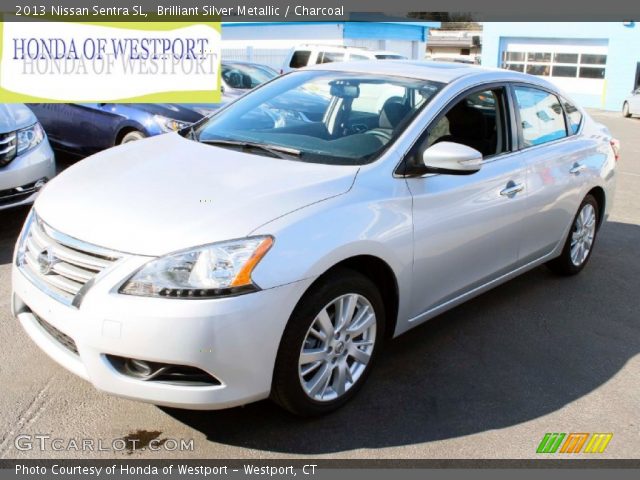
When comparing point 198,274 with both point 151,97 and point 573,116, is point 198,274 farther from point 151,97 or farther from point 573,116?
point 151,97

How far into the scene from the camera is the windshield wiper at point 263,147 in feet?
11.9

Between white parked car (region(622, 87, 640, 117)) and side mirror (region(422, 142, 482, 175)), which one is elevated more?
side mirror (region(422, 142, 482, 175))

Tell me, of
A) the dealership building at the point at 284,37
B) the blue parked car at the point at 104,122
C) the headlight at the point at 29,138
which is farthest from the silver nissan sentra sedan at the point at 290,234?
the dealership building at the point at 284,37

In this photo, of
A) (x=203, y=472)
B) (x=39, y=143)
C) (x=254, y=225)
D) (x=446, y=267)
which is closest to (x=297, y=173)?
(x=254, y=225)

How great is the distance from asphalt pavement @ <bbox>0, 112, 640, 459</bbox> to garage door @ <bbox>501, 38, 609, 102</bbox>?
2810 cm

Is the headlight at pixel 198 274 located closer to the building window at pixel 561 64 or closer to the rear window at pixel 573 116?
the rear window at pixel 573 116

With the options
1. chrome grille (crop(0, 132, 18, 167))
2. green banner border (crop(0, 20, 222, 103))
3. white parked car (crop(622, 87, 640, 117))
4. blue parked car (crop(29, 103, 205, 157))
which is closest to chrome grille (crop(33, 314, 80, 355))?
chrome grille (crop(0, 132, 18, 167))

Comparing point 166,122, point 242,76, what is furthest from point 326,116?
point 242,76

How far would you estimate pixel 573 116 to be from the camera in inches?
210

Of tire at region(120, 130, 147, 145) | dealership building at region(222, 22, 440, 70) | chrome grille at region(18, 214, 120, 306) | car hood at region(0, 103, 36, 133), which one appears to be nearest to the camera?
chrome grille at region(18, 214, 120, 306)

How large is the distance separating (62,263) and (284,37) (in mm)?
29894

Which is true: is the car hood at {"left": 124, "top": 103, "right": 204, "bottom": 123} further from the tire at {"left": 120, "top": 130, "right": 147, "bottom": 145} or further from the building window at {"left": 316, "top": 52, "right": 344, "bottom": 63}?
the building window at {"left": 316, "top": 52, "right": 344, "bottom": 63}

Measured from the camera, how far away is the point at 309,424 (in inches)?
127

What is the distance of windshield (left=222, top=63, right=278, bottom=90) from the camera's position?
1136cm
